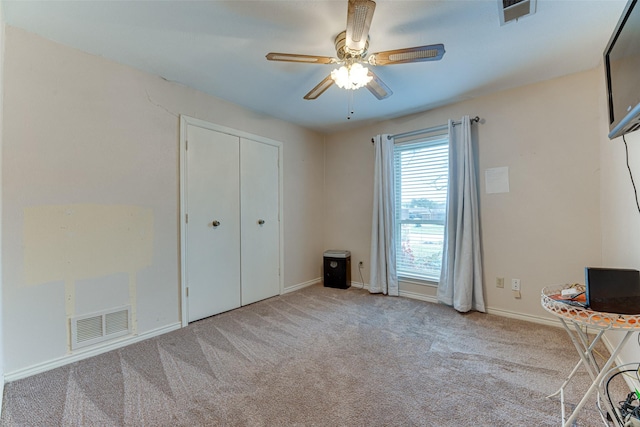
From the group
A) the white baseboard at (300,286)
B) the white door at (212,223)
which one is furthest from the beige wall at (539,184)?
the white door at (212,223)

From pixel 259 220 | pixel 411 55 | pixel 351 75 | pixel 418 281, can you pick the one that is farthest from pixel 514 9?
pixel 259 220

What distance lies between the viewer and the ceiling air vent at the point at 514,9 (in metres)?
1.58

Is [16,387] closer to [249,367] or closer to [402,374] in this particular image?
[249,367]

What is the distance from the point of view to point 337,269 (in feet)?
12.5

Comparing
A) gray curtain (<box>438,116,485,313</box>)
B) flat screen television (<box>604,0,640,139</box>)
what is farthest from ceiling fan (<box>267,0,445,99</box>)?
gray curtain (<box>438,116,485,313</box>)

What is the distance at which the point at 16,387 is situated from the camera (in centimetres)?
167

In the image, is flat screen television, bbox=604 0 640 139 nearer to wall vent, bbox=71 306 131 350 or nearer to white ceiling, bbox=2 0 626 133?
white ceiling, bbox=2 0 626 133

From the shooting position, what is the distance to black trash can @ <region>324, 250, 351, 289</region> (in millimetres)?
3777

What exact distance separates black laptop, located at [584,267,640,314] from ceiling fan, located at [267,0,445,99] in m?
1.40

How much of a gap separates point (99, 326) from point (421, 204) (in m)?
3.34

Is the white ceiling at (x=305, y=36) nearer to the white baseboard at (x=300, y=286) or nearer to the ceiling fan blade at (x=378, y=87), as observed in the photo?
the ceiling fan blade at (x=378, y=87)

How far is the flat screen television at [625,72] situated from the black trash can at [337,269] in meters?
2.86

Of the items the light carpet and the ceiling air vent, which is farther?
the ceiling air vent

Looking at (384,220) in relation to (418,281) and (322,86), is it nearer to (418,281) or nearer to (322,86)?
(418,281)
